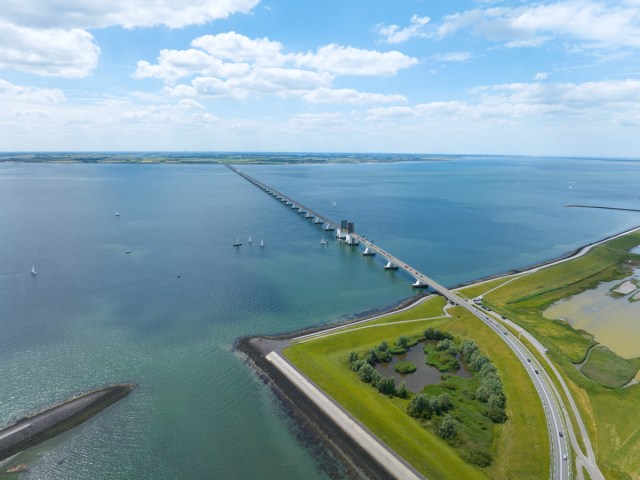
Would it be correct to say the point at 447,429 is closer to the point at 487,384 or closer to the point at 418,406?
the point at 418,406

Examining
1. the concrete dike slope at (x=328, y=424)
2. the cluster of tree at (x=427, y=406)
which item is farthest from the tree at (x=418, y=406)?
the concrete dike slope at (x=328, y=424)

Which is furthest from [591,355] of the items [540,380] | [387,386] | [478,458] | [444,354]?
[387,386]

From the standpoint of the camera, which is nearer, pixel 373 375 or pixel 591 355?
pixel 373 375

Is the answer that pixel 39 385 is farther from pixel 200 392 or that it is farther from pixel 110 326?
pixel 200 392

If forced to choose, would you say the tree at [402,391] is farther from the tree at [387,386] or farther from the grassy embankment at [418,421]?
the grassy embankment at [418,421]

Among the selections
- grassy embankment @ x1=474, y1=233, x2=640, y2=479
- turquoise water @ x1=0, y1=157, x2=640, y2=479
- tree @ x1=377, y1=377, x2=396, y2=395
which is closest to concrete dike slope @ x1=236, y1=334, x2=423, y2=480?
turquoise water @ x1=0, y1=157, x2=640, y2=479

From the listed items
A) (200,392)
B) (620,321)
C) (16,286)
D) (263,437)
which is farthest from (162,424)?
(620,321)

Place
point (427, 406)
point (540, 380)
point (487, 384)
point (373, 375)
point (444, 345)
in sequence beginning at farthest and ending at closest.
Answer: point (444, 345) < point (373, 375) < point (540, 380) < point (487, 384) < point (427, 406)
